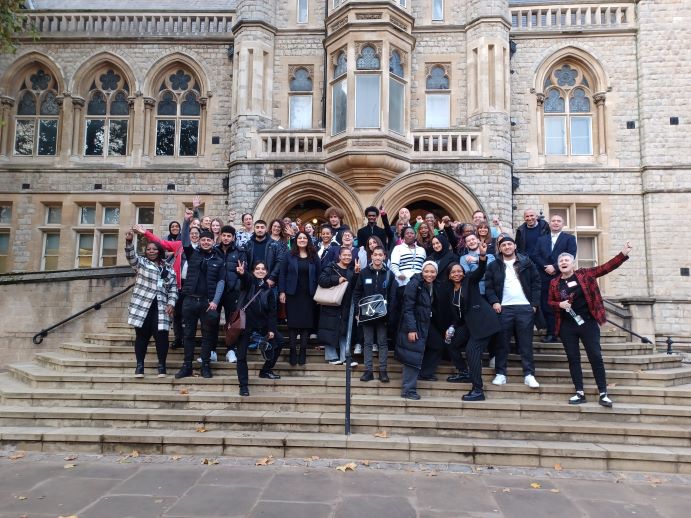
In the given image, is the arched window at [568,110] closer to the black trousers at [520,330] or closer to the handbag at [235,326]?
the black trousers at [520,330]

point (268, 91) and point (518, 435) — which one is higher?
point (268, 91)

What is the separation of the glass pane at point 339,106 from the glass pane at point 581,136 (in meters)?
6.94

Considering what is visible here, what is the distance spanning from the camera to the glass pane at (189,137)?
14.9m

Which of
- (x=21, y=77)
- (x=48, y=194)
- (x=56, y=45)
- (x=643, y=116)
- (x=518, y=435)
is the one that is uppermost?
(x=56, y=45)

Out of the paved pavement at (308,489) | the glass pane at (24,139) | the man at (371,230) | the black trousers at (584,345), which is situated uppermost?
the glass pane at (24,139)

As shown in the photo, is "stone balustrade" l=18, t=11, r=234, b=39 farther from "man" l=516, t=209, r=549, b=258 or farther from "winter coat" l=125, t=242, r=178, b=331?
"man" l=516, t=209, r=549, b=258

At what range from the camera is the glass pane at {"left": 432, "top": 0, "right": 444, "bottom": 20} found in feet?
47.6

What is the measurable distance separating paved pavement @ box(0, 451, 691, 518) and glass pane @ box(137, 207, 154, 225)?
33.9ft

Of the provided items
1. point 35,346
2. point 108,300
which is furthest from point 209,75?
point 35,346

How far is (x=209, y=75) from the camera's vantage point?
48.6 feet

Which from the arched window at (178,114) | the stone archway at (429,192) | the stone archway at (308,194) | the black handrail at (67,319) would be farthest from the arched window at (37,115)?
the stone archway at (429,192)

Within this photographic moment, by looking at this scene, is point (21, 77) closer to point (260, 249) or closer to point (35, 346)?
point (35, 346)

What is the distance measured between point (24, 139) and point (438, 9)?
13408 millimetres

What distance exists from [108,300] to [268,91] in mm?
7398
